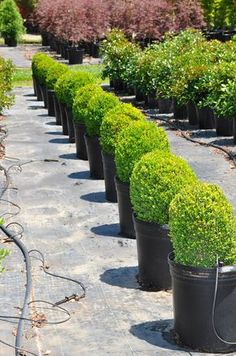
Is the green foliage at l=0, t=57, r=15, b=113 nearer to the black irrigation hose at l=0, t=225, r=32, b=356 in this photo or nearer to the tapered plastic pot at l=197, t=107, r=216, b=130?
the tapered plastic pot at l=197, t=107, r=216, b=130

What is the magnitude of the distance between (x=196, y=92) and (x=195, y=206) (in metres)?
11.6

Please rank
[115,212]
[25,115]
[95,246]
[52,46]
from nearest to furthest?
[95,246], [115,212], [25,115], [52,46]

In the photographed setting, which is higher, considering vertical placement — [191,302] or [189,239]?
[189,239]

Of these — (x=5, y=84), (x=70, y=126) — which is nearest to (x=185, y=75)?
(x=70, y=126)

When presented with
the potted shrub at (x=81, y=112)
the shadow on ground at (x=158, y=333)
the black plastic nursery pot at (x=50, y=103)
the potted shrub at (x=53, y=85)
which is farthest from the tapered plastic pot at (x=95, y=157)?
the black plastic nursery pot at (x=50, y=103)

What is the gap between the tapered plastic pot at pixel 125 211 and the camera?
29.4 feet

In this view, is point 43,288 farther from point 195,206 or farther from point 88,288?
point 195,206

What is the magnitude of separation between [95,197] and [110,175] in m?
0.64

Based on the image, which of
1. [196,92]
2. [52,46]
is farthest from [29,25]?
[196,92]

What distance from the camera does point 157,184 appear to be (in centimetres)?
724

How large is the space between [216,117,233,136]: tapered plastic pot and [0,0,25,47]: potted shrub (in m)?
33.4

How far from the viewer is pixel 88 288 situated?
7.48 metres

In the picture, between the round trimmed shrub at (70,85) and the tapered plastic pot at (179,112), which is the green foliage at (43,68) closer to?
the tapered plastic pot at (179,112)

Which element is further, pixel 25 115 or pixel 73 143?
pixel 25 115
